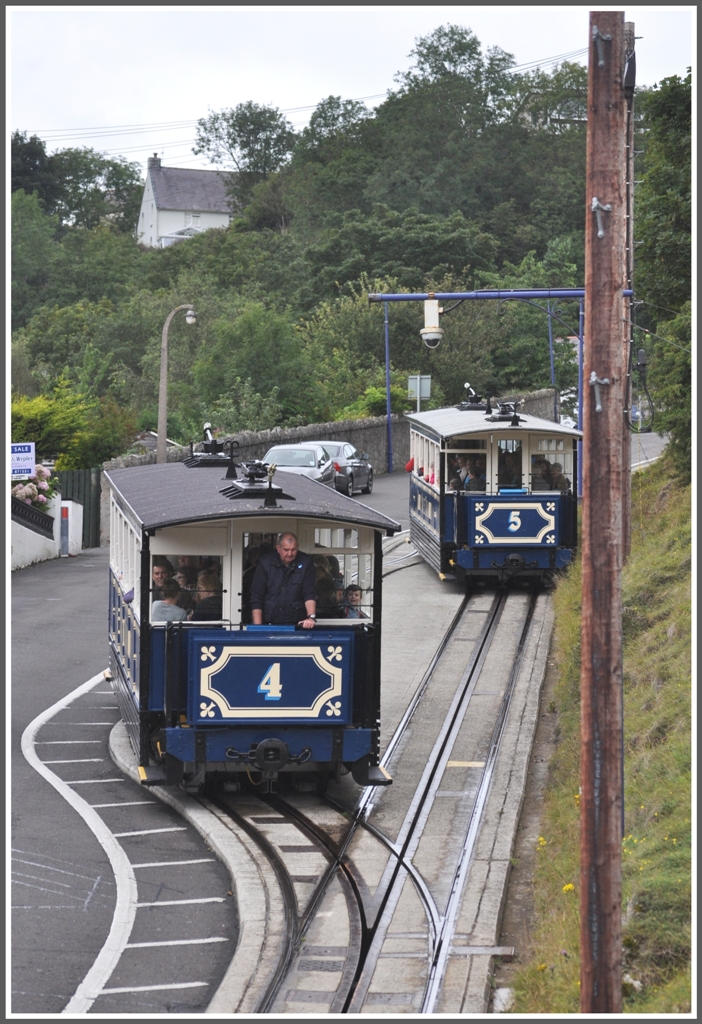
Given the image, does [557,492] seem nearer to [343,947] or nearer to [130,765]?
[130,765]

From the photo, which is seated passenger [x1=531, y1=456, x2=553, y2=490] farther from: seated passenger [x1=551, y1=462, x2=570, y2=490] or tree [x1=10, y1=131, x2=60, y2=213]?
tree [x1=10, y1=131, x2=60, y2=213]

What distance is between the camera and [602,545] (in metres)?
7.50

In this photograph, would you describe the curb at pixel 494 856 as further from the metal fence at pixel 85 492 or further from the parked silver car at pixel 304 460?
the metal fence at pixel 85 492

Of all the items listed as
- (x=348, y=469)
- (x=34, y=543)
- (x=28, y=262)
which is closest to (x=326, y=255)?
(x=28, y=262)

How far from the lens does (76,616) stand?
2222 cm

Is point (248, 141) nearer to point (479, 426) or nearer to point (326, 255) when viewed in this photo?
point (326, 255)

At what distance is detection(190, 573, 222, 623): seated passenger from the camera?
1200cm

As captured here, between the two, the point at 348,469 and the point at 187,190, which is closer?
the point at 348,469

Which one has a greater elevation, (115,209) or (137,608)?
(115,209)

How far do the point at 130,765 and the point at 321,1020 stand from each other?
6.10 m

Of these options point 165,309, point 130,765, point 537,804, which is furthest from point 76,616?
point 165,309

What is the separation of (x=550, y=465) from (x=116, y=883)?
13.7 meters

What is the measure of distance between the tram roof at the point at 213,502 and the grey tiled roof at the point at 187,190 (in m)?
101

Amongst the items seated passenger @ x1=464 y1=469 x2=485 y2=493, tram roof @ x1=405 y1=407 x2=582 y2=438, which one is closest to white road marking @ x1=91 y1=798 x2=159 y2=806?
tram roof @ x1=405 y1=407 x2=582 y2=438
